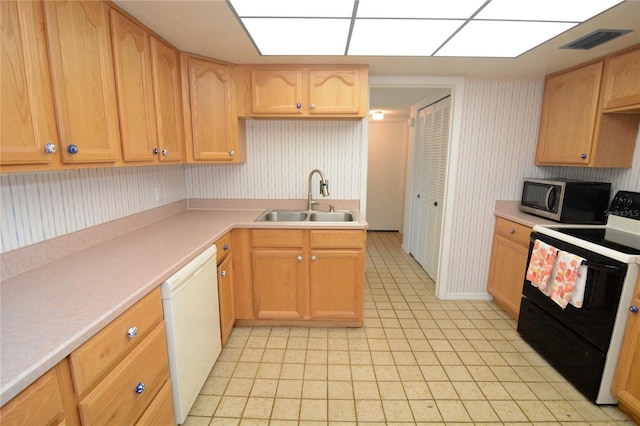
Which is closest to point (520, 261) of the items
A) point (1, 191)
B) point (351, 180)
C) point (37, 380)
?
point (351, 180)

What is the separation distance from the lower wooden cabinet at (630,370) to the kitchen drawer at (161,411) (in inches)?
92.8

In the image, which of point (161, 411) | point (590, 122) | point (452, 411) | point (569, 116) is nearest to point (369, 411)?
point (452, 411)

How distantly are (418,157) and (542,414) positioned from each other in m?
3.05

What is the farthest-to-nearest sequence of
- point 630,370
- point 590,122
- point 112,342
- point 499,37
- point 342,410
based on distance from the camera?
1. point 590,122
2. point 499,37
3. point 342,410
4. point 630,370
5. point 112,342

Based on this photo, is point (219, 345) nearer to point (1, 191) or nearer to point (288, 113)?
point (1, 191)

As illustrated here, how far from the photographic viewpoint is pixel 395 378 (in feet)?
6.39

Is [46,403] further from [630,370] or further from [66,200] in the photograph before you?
[630,370]

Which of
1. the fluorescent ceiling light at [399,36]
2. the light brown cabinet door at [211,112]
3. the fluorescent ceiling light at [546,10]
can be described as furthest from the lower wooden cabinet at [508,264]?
the light brown cabinet door at [211,112]

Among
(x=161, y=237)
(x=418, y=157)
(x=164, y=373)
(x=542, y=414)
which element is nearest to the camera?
(x=164, y=373)

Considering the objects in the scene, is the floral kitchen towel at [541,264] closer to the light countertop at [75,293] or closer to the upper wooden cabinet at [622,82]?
the upper wooden cabinet at [622,82]

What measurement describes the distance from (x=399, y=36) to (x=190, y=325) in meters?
2.04

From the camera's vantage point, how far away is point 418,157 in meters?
4.07

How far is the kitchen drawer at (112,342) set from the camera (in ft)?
2.94

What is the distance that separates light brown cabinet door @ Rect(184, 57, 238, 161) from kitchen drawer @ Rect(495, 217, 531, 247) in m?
2.45
